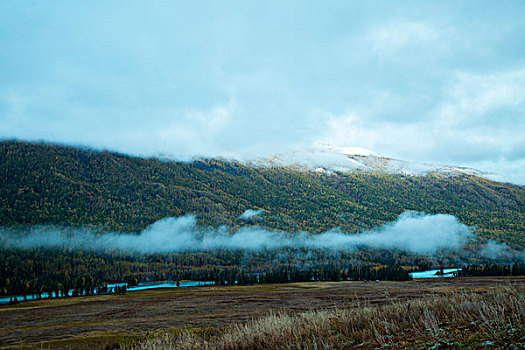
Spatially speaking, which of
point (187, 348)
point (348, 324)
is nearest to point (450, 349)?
point (348, 324)

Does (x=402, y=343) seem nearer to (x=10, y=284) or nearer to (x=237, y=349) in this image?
(x=237, y=349)

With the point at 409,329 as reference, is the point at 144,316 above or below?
below

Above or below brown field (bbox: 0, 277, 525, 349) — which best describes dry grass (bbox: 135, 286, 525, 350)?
above

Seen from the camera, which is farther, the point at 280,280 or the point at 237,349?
the point at 280,280

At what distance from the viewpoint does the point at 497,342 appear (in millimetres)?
9906

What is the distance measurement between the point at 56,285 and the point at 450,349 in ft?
725

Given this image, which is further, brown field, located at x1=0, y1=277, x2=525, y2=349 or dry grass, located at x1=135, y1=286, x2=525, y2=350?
brown field, located at x1=0, y1=277, x2=525, y2=349

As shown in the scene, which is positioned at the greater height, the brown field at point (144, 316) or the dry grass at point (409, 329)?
the dry grass at point (409, 329)

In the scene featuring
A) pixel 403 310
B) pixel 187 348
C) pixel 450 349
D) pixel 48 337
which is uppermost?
pixel 450 349

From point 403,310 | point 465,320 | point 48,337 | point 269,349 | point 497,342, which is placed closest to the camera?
point 497,342

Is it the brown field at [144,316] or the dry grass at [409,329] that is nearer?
the dry grass at [409,329]

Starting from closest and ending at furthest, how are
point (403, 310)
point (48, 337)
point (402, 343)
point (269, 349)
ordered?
point (402, 343) < point (269, 349) < point (403, 310) < point (48, 337)

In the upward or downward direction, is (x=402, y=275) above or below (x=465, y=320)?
below

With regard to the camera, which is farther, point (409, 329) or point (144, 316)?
point (144, 316)
